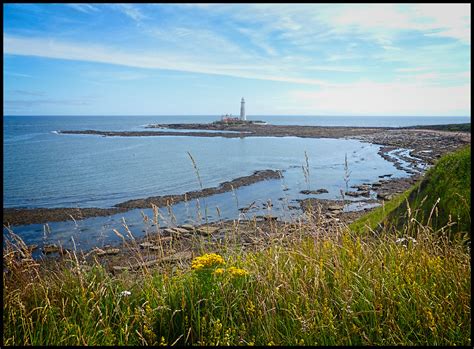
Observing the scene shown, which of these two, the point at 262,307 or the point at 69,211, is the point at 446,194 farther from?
the point at 69,211

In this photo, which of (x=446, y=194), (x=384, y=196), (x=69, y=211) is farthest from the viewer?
(x=384, y=196)

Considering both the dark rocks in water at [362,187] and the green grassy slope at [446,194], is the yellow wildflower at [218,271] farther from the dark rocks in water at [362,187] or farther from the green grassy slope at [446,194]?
the dark rocks in water at [362,187]

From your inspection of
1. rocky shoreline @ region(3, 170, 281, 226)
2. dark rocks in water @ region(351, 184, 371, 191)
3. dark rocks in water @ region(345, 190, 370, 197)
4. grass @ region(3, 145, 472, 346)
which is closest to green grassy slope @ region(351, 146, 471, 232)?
grass @ region(3, 145, 472, 346)

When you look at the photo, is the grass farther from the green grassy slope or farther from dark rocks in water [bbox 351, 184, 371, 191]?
dark rocks in water [bbox 351, 184, 371, 191]

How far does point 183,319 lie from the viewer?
348 cm

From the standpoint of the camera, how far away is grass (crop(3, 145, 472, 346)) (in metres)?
3.18

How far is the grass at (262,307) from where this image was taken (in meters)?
3.18

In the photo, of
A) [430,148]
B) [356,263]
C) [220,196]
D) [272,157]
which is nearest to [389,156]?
[430,148]

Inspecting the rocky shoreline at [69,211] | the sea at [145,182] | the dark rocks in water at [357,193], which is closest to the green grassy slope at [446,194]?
the sea at [145,182]

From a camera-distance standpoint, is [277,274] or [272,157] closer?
[277,274]

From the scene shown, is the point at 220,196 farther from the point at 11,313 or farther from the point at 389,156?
the point at 389,156

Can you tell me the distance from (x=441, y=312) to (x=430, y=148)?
49.2 meters

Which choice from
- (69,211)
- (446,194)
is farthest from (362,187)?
(446,194)

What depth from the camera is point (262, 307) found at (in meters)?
3.55
